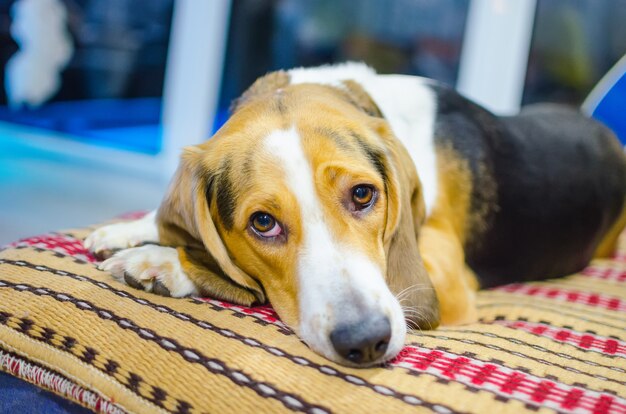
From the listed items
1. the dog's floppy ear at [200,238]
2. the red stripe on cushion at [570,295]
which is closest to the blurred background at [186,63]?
the dog's floppy ear at [200,238]

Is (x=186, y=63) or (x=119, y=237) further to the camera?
(x=186, y=63)

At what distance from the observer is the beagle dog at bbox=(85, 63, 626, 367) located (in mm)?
1873

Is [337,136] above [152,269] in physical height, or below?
above

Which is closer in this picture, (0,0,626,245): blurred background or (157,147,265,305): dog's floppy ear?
(157,147,265,305): dog's floppy ear

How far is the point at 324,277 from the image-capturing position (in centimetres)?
181

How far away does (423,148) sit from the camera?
2635mm

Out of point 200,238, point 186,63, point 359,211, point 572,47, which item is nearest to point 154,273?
point 200,238

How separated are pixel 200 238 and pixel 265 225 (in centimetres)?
26

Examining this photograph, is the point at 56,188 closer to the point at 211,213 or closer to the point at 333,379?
the point at 211,213

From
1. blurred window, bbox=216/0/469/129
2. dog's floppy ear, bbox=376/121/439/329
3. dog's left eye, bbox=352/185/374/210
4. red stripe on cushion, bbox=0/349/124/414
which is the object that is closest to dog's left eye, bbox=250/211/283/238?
dog's left eye, bbox=352/185/374/210

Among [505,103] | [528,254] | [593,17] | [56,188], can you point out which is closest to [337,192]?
[528,254]

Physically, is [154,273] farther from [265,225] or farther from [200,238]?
[265,225]

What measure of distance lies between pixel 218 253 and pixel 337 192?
0.43m

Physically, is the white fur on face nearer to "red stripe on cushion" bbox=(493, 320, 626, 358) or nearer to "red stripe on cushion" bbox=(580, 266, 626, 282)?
"red stripe on cushion" bbox=(493, 320, 626, 358)
